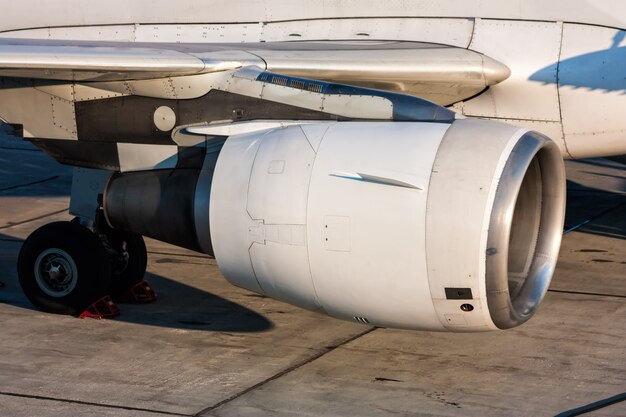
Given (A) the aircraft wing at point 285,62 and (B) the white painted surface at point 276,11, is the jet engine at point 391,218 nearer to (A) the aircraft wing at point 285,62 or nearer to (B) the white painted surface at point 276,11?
(A) the aircraft wing at point 285,62

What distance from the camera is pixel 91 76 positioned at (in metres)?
9.95

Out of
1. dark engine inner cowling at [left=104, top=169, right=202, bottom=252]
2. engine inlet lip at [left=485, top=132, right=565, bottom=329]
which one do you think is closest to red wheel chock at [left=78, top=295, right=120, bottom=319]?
dark engine inner cowling at [left=104, top=169, right=202, bottom=252]

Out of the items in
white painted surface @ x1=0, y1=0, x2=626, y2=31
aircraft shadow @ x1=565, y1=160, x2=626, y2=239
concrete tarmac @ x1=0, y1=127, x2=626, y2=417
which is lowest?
concrete tarmac @ x1=0, y1=127, x2=626, y2=417

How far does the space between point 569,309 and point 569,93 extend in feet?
6.82

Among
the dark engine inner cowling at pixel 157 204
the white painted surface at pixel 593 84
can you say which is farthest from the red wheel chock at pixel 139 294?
the white painted surface at pixel 593 84

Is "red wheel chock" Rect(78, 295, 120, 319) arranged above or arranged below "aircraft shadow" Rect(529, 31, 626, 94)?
below

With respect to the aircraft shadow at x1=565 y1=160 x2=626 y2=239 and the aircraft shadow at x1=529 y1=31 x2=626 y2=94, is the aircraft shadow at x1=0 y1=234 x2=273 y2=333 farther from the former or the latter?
the aircraft shadow at x1=565 y1=160 x2=626 y2=239

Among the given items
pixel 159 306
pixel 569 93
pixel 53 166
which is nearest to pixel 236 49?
pixel 159 306

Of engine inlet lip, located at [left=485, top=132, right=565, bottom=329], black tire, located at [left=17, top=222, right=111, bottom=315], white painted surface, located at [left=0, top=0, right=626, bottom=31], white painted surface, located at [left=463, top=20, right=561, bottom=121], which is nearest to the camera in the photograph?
engine inlet lip, located at [left=485, top=132, right=565, bottom=329]

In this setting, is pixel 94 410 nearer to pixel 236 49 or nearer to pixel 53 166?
pixel 236 49

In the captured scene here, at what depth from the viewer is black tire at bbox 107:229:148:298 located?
36.0 feet

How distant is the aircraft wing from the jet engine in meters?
1.00

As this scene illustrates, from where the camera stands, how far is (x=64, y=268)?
10461mm

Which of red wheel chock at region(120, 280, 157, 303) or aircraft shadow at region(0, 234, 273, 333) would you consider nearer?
aircraft shadow at region(0, 234, 273, 333)
